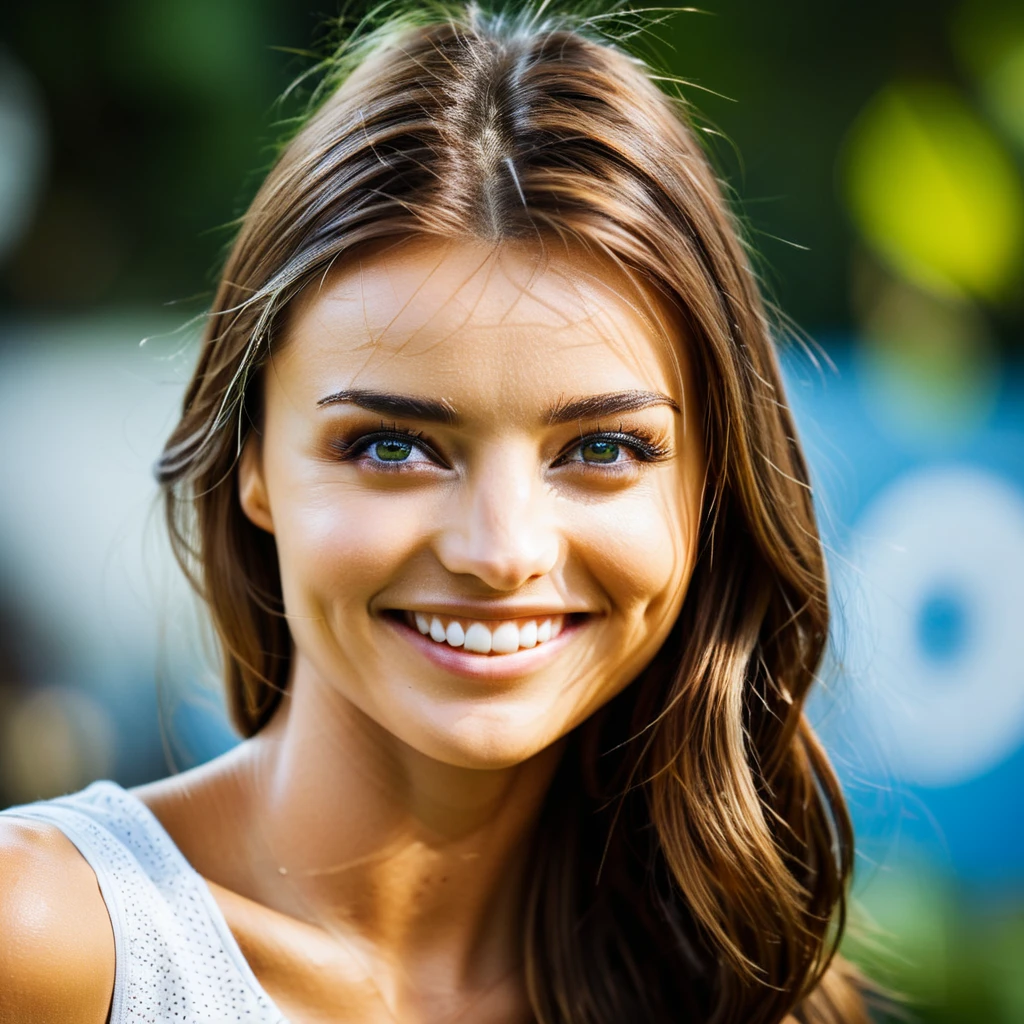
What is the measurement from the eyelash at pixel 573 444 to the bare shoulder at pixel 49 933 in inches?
23.2

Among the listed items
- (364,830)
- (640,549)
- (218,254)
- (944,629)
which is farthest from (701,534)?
(218,254)

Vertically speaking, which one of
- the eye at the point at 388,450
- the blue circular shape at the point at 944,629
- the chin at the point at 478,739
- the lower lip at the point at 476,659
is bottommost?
the blue circular shape at the point at 944,629

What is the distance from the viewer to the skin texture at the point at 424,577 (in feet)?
5.00

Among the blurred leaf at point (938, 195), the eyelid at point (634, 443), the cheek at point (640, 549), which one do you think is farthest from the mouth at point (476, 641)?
the blurred leaf at point (938, 195)

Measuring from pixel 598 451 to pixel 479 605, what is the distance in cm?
24

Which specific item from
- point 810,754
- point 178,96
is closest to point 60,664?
point 178,96

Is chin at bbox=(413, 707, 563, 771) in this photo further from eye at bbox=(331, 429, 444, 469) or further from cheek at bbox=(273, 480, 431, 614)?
eye at bbox=(331, 429, 444, 469)

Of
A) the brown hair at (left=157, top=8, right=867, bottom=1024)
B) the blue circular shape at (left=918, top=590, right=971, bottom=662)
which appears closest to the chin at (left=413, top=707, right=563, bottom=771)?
the brown hair at (left=157, top=8, right=867, bottom=1024)

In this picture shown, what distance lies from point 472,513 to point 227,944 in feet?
2.12

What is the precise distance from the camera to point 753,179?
179 inches

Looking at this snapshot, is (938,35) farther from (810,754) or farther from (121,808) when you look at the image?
(121,808)

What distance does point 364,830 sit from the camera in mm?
1779

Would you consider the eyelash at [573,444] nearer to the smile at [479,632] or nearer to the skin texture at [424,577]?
the skin texture at [424,577]

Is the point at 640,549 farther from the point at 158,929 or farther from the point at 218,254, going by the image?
the point at 218,254
